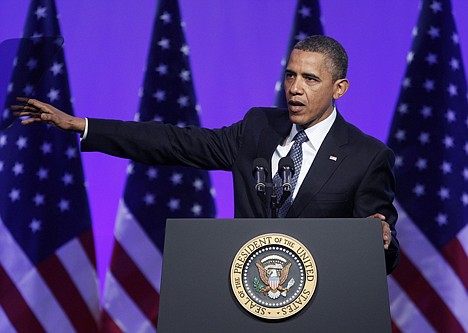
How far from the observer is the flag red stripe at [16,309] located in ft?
12.6

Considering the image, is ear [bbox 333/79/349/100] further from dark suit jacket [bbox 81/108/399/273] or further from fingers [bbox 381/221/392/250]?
fingers [bbox 381/221/392/250]

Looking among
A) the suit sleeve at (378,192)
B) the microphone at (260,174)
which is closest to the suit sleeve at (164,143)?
the suit sleeve at (378,192)

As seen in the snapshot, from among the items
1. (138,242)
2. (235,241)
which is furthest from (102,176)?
(235,241)

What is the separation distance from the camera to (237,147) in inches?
104

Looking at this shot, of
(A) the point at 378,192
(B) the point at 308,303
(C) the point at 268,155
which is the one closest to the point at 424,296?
(A) the point at 378,192

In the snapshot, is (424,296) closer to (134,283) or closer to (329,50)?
(134,283)

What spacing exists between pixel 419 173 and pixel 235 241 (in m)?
2.37

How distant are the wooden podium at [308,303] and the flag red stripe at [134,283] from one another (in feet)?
7.23

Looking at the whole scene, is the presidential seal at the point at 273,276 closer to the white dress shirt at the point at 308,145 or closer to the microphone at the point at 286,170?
the microphone at the point at 286,170

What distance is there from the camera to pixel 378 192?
7.76ft

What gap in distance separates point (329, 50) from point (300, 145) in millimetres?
365

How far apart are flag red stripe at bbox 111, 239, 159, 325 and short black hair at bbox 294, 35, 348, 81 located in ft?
6.11

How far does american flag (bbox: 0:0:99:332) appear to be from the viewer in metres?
3.87

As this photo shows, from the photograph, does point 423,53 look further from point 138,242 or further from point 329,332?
point 329,332
